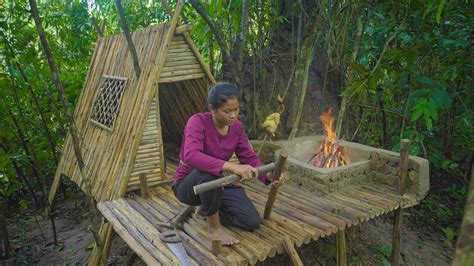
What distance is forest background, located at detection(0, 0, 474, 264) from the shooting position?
17.5ft

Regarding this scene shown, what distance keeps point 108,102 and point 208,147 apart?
259 cm

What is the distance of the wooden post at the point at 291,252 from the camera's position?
3146 millimetres

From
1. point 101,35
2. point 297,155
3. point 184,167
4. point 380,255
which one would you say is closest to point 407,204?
point 380,255

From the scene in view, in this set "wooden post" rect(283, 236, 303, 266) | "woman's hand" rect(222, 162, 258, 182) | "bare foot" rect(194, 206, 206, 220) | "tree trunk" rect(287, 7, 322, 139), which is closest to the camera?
"woman's hand" rect(222, 162, 258, 182)

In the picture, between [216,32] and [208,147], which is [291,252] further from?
[216,32]

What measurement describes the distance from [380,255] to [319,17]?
370 centimetres

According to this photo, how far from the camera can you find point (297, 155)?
564 centimetres

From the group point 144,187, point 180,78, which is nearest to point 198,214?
point 144,187

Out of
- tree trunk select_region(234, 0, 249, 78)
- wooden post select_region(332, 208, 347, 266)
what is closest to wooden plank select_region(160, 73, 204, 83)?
tree trunk select_region(234, 0, 249, 78)

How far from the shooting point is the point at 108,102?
5.28 m

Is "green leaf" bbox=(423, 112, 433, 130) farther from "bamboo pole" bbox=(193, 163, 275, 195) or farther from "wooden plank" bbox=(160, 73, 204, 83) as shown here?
"wooden plank" bbox=(160, 73, 204, 83)

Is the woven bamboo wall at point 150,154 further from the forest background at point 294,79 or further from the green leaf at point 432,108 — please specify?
the green leaf at point 432,108

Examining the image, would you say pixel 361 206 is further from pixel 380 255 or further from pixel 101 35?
pixel 101 35

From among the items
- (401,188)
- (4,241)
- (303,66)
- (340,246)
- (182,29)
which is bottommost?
(4,241)
